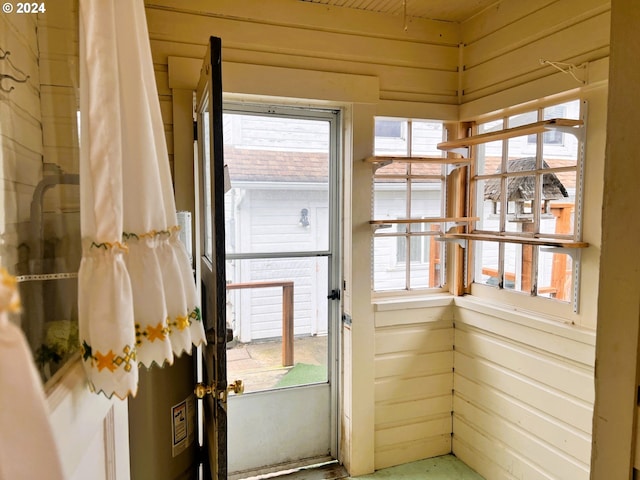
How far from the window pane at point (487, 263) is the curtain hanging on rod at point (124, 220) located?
6.03 ft

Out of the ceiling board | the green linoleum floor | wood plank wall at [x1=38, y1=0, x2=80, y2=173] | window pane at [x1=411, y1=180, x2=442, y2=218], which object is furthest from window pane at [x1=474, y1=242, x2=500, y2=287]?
wood plank wall at [x1=38, y1=0, x2=80, y2=173]

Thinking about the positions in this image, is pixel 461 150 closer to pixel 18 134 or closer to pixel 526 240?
pixel 526 240

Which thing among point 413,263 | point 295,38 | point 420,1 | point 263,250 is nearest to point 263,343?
point 263,250

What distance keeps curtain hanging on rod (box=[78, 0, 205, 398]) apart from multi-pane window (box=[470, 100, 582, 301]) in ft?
5.44

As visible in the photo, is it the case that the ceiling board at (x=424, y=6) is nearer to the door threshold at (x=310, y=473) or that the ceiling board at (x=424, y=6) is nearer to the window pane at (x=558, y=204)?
the window pane at (x=558, y=204)

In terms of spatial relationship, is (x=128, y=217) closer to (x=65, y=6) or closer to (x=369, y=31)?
(x=65, y=6)

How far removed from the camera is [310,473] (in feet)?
7.68

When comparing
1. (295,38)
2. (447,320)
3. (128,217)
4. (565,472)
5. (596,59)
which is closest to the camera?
(128,217)

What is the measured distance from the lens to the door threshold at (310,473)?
229cm

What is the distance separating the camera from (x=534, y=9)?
194cm

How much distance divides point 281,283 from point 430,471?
4.51ft

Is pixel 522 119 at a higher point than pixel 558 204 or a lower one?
higher

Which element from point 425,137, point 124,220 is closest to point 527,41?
point 425,137

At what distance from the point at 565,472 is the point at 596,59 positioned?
5.91ft
